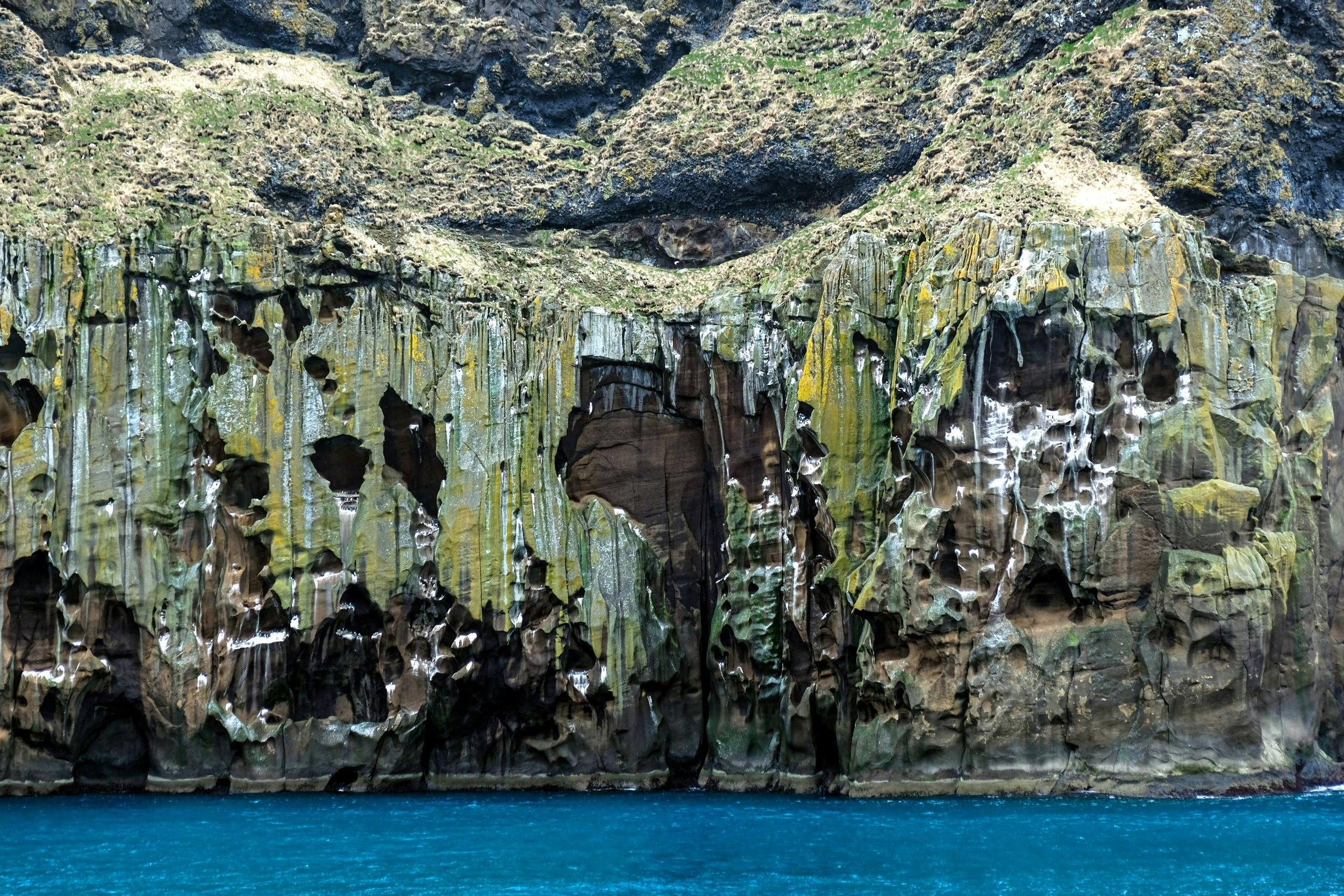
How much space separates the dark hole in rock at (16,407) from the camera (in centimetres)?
5700

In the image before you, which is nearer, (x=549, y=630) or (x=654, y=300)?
(x=549, y=630)

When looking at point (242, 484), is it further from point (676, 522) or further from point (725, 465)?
point (725, 465)

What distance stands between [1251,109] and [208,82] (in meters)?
45.4

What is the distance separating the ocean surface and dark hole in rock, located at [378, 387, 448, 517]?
12233mm

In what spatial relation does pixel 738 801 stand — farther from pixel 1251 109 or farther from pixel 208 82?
pixel 208 82

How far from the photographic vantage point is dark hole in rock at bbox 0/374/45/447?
5700cm

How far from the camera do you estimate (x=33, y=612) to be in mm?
57031

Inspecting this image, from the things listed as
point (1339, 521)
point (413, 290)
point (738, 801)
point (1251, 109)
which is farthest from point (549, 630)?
point (1251, 109)

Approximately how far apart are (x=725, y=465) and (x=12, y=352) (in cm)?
2672

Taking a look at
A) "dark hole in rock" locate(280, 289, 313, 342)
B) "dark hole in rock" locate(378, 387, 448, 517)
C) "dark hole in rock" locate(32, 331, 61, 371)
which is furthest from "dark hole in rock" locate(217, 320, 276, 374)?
"dark hole in rock" locate(32, 331, 61, 371)

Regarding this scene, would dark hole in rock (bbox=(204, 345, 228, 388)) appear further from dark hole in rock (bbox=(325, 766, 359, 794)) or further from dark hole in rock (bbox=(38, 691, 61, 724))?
dark hole in rock (bbox=(325, 766, 359, 794))

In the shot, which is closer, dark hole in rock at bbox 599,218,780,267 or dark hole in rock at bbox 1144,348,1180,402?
dark hole in rock at bbox 1144,348,1180,402

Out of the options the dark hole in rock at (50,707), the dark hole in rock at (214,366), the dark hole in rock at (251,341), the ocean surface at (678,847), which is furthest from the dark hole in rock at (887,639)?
the dark hole in rock at (50,707)

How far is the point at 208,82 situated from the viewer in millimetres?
71750
